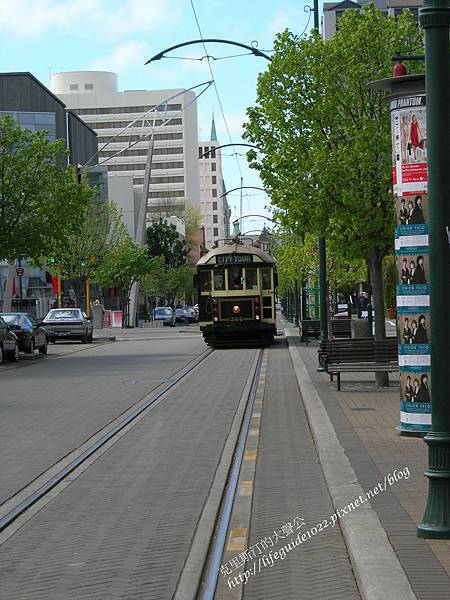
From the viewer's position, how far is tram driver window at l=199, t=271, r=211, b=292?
39469 mm

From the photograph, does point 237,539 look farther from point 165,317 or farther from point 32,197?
point 165,317

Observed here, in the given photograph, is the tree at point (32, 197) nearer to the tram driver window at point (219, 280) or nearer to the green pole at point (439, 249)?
the tram driver window at point (219, 280)

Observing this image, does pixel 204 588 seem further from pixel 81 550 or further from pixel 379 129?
pixel 379 129

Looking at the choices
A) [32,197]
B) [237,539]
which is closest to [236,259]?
[32,197]

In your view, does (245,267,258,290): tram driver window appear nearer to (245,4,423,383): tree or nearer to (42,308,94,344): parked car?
(42,308,94,344): parked car

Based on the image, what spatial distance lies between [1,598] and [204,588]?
1.21m

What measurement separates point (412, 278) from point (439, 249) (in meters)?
5.15

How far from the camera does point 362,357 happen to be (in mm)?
20281

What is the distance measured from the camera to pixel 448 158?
7.63 meters

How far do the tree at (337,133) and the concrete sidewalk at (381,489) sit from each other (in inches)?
122

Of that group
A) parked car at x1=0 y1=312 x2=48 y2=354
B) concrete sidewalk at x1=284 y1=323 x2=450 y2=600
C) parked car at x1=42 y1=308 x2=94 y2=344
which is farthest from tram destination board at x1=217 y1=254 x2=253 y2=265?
concrete sidewalk at x1=284 y1=323 x2=450 y2=600

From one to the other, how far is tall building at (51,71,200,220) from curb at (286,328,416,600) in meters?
156

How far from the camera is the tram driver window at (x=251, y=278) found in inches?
1534

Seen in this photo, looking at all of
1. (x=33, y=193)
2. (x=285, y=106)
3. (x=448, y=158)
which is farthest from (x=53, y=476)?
(x=33, y=193)
